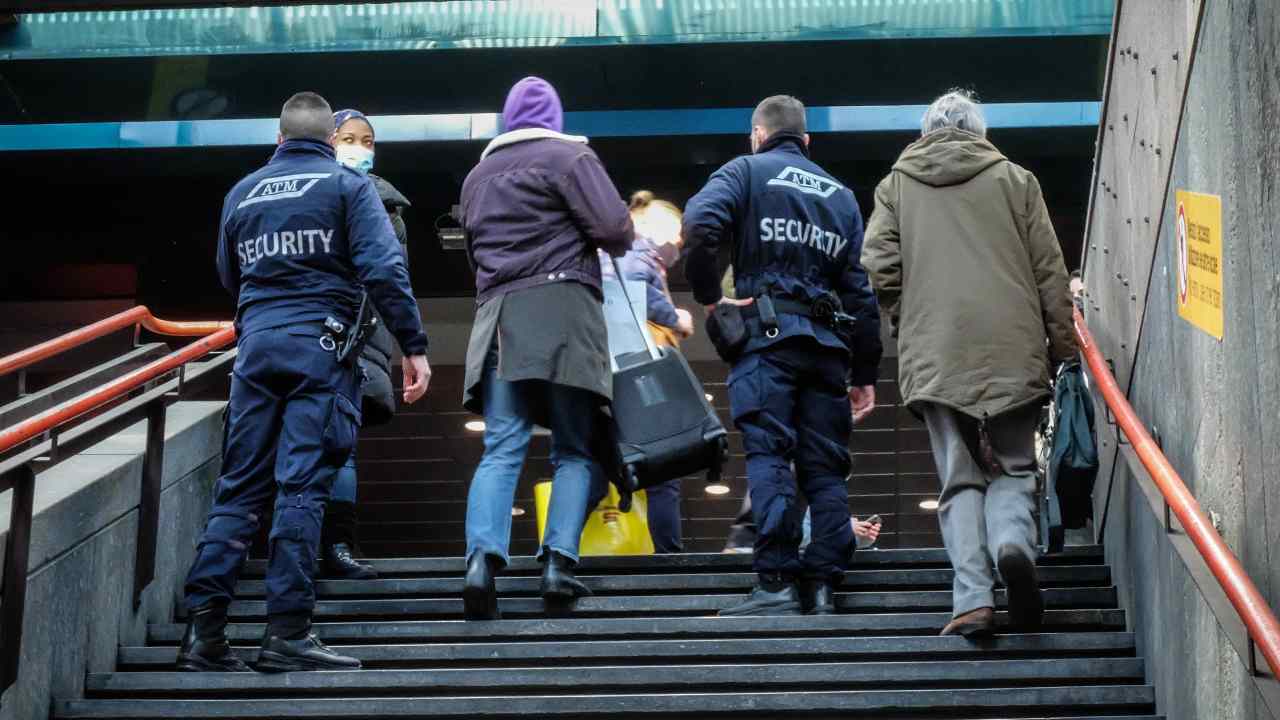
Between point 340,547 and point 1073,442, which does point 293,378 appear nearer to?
point 340,547

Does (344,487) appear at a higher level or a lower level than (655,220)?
lower

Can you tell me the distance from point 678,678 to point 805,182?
2.05 m

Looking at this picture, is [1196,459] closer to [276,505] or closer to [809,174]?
[809,174]

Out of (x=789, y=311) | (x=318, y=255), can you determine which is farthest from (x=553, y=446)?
(x=318, y=255)

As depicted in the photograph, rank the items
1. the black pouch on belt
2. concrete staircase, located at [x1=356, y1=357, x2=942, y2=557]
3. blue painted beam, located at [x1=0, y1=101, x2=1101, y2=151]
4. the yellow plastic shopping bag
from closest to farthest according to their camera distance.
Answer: the black pouch on belt, the yellow plastic shopping bag, blue painted beam, located at [x1=0, y1=101, x2=1101, y2=151], concrete staircase, located at [x1=356, y1=357, x2=942, y2=557]

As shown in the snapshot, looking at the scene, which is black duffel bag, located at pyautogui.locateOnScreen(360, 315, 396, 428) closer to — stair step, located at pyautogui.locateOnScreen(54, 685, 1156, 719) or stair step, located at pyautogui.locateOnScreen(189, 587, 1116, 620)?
stair step, located at pyautogui.locateOnScreen(189, 587, 1116, 620)

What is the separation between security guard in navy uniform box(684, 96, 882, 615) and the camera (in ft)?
20.4

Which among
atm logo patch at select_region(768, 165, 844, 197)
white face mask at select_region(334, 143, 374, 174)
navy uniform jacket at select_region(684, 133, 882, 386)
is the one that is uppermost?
white face mask at select_region(334, 143, 374, 174)

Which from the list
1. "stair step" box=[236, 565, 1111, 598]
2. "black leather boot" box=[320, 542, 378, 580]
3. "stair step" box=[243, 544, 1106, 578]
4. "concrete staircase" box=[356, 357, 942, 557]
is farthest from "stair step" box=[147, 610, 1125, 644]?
"concrete staircase" box=[356, 357, 942, 557]

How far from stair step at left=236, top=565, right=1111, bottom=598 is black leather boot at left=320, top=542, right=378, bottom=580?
282 mm

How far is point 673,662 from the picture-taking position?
19.0ft

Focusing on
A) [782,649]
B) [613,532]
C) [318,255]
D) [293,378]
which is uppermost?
[318,255]

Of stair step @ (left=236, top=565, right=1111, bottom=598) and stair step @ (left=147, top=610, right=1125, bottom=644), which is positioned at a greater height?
stair step @ (left=236, top=565, right=1111, bottom=598)

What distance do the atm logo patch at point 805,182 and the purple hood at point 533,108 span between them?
863 millimetres
